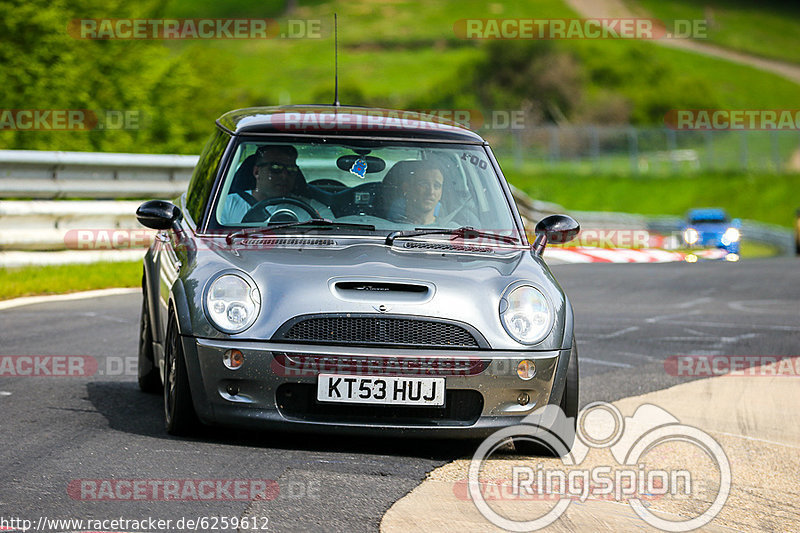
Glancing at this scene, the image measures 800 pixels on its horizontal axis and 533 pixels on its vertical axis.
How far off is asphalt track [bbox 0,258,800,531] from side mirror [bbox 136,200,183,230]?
953 millimetres

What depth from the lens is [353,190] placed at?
6906 millimetres

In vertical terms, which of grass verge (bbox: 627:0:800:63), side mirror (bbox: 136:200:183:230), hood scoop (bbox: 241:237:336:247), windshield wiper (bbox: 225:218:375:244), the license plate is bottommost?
the license plate

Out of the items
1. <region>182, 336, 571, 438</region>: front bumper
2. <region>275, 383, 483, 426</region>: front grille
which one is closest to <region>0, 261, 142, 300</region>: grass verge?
<region>182, 336, 571, 438</region>: front bumper

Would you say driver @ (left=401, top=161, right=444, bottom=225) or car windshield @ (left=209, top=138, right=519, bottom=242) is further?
driver @ (left=401, top=161, right=444, bottom=225)

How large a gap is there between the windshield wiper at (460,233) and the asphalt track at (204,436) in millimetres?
1008

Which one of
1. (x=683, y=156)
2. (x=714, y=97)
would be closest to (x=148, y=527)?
(x=683, y=156)

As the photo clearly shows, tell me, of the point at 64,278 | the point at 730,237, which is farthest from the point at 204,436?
the point at 730,237

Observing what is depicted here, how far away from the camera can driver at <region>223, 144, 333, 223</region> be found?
22.2 ft

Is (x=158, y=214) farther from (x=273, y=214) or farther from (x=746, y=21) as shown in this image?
(x=746, y=21)

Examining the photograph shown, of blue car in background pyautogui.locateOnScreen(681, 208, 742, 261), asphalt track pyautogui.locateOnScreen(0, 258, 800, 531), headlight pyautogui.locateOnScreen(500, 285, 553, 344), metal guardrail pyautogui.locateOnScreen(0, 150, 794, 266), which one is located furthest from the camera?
blue car in background pyautogui.locateOnScreen(681, 208, 742, 261)

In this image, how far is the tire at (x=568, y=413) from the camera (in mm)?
6137

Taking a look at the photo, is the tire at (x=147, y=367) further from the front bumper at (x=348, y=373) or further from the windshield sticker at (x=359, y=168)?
the front bumper at (x=348, y=373)

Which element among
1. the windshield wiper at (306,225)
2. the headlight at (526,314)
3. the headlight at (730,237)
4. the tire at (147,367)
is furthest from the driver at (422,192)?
the headlight at (730,237)

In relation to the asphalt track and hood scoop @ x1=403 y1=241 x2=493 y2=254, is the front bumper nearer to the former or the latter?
the asphalt track
